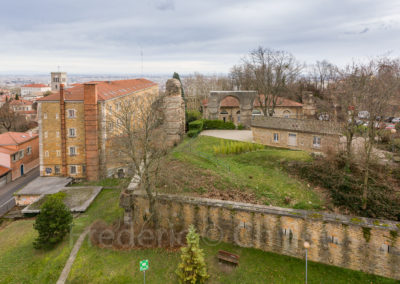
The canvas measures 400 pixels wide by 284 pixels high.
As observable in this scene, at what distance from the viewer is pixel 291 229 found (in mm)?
11695

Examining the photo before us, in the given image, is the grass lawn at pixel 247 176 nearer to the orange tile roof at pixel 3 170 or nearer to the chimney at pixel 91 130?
the chimney at pixel 91 130

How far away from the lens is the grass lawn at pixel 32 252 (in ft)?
45.3

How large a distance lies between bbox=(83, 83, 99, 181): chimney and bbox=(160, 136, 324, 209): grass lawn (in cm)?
1104

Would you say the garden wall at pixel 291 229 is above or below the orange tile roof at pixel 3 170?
above

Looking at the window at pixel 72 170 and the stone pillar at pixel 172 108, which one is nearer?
the stone pillar at pixel 172 108

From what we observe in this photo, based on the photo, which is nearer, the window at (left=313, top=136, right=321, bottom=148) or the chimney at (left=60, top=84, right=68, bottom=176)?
the window at (left=313, top=136, right=321, bottom=148)

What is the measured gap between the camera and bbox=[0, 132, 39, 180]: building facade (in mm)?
32219

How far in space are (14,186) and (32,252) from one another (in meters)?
18.7

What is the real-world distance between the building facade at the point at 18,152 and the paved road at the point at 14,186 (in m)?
0.72

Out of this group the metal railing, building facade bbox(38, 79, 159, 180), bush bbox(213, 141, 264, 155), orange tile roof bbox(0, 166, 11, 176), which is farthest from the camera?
orange tile roof bbox(0, 166, 11, 176)

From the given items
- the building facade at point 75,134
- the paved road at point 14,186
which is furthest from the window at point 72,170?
the paved road at point 14,186

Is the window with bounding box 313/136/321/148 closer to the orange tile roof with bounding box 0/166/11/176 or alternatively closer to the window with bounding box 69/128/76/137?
the window with bounding box 69/128/76/137

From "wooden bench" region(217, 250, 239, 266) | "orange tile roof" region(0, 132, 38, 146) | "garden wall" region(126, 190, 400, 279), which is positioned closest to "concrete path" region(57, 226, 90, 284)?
"garden wall" region(126, 190, 400, 279)

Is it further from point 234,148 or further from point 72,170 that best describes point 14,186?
point 234,148
